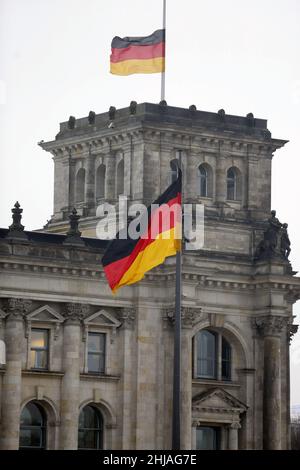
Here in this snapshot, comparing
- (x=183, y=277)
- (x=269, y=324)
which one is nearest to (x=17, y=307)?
(x=183, y=277)

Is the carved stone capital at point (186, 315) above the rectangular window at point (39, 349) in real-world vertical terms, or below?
above

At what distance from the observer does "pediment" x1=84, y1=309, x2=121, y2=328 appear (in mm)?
91250

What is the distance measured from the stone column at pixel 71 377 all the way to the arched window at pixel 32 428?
3.68ft

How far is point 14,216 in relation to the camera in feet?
293

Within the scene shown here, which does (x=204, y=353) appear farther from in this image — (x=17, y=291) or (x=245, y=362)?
(x=17, y=291)

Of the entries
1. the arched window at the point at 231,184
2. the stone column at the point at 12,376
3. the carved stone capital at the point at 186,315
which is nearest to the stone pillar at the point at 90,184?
the arched window at the point at 231,184

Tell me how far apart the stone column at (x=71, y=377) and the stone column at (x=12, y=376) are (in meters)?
2.41

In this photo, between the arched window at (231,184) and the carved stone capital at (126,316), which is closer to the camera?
the carved stone capital at (126,316)

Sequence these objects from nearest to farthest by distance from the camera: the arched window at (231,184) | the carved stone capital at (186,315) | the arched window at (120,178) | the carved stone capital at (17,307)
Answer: the carved stone capital at (17,307), the carved stone capital at (186,315), the arched window at (120,178), the arched window at (231,184)

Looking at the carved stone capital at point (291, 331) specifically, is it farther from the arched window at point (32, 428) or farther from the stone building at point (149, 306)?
the arched window at point (32, 428)

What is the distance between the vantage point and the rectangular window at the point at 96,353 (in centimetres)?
9156

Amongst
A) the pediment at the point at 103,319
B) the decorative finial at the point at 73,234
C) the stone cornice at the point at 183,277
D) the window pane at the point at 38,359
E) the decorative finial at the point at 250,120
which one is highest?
the decorative finial at the point at 250,120

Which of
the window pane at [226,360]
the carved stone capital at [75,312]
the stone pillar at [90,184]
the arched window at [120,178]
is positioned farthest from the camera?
the stone pillar at [90,184]

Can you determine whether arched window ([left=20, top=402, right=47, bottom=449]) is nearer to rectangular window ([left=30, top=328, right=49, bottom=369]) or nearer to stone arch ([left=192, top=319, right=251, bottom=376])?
rectangular window ([left=30, top=328, right=49, bottom=369])
